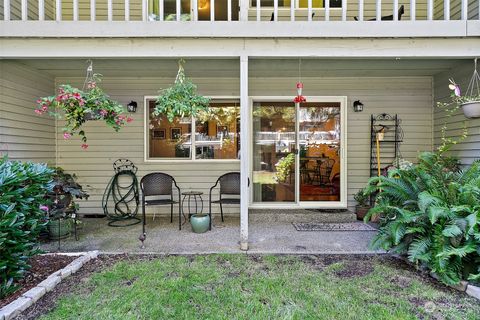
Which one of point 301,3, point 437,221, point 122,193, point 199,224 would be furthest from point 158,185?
point 301,3

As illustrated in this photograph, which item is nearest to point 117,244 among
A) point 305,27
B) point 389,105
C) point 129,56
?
point 129,56

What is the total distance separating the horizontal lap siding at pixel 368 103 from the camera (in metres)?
5.46

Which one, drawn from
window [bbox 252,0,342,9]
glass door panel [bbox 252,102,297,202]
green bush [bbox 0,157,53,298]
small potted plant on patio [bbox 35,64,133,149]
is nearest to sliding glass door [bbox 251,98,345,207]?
glass door panel [bbox 252,102,297,202]

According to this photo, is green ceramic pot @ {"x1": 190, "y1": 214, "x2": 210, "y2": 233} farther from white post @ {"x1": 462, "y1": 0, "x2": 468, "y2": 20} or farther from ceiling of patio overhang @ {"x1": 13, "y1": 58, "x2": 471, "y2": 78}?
white post @ {"x1": 462, "y1": 0, "x2": 468, "y2": 20}

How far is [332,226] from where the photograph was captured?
467 cm

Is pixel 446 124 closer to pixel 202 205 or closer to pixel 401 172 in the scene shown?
pixel 401 172

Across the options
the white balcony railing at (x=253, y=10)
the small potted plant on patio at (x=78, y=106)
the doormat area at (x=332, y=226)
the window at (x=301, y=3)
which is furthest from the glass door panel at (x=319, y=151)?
the small potted plant on patio at (x=78, y=106)

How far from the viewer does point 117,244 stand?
12.9ft

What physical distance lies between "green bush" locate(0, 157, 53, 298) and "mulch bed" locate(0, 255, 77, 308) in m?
0.07

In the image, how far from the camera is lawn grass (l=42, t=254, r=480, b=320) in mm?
2336

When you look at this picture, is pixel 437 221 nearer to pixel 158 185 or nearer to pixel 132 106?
pixel 158 185

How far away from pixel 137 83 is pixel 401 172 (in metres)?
4.47

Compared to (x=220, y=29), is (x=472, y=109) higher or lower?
lower

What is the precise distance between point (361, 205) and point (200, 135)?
10.1ft
